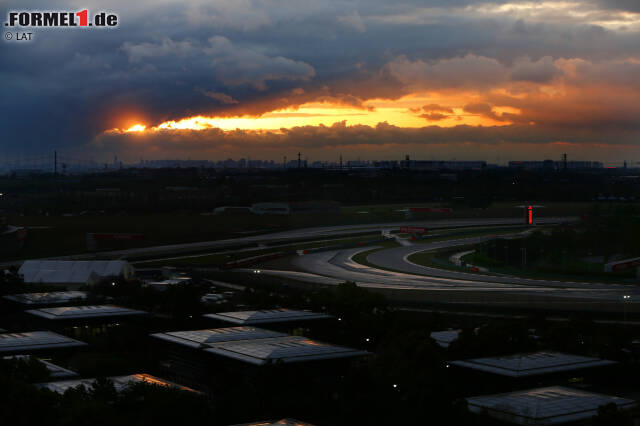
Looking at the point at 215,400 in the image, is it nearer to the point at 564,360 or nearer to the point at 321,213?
the point at 564,360

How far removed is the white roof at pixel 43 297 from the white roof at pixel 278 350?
308 inches

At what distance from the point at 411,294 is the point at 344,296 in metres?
6.71

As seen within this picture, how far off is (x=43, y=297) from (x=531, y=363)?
1355 centimetres

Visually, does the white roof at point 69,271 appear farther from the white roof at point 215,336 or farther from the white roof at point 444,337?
the white roof at point 444,337

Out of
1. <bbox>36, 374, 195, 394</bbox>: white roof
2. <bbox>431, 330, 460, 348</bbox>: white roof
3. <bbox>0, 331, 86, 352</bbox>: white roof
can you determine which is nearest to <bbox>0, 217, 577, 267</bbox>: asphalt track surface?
<bbox>0, 331, 86, 352</bbox>: white roof

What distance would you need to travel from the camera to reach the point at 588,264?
32.1 metres

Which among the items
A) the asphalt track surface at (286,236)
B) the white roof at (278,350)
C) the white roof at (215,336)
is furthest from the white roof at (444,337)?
the asphalt track surface at (286,236)

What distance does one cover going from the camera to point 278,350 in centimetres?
1385

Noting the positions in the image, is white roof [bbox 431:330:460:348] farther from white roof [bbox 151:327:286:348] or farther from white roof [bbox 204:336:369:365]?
white roof [bbox 151:327:286:348]

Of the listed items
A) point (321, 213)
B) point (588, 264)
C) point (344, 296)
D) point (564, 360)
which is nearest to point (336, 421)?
point (564, 360)

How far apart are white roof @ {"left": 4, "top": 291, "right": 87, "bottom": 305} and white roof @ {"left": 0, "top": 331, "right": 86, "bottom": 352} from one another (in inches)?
176

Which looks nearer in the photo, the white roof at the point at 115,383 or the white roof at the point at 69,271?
the white roof at the point at 115,383

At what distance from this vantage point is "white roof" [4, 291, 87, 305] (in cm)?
2069

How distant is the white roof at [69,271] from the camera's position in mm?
26344
